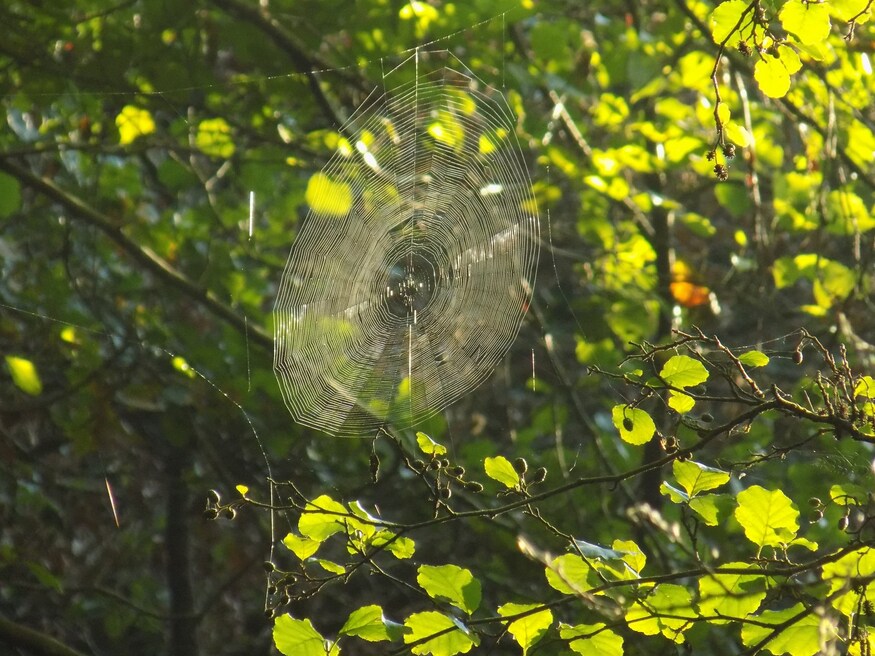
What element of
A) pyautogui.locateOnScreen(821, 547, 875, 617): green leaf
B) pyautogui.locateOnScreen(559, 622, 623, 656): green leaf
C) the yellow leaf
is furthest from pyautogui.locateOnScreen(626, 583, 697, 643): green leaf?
the yellow leaf

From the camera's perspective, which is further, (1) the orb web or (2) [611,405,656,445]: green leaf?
(1) the orb web

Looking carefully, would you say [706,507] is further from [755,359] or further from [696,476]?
[755,359]

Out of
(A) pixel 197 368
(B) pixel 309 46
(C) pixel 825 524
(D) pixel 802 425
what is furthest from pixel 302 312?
(C) pixel 825 524

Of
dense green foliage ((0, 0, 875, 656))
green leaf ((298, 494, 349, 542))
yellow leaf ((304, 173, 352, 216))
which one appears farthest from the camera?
dense green foliage ((0, 0, 875, 656))

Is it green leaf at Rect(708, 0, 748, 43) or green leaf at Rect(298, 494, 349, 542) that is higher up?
green leaf at Rect(708, 0, 748, 43)

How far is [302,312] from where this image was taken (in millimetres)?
2598

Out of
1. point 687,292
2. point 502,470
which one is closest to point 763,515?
point 502,470

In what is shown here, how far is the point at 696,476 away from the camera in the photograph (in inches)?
48.8

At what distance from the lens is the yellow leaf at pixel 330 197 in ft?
8.27

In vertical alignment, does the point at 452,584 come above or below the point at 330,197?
below

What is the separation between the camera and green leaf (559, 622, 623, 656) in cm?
121

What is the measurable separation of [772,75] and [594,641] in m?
0.77

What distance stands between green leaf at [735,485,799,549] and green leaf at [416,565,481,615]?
1.18ft

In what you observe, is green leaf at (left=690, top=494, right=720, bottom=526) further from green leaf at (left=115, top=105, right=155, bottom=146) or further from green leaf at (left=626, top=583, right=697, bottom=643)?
green leaf at (left=115, top=105, right=155, bottom=146)
